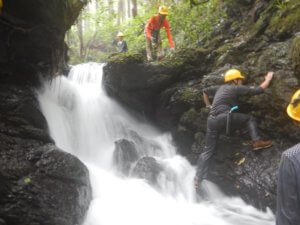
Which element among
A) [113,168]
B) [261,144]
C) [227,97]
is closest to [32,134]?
[113,168]

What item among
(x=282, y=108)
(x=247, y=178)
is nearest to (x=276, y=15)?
(x=282, y=108)

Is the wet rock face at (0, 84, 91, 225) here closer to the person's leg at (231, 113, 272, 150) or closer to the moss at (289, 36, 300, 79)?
the person's leg at (231, 113, 272, 150)

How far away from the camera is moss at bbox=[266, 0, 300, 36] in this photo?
8.02m

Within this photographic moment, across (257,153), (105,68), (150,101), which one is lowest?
(257,153)

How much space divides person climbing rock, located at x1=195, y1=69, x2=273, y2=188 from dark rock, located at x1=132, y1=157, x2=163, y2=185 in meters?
1.05

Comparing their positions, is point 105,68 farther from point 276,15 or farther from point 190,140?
point 276,15

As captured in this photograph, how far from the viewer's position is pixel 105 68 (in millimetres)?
11430

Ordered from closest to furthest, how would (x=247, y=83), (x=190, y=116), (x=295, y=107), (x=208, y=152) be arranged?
1. (x=295, y=107)
2. (x=208, y=152)
3. (x=247, y=83)
4. (x=190, y=116)

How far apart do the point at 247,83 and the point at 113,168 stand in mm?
4018

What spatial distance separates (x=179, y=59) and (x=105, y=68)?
107 inches

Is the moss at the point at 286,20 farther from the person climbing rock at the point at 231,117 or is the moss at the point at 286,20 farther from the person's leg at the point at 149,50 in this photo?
the person's leg at the point at 149,50

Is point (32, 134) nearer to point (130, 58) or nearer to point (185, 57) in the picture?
point (130, 58)

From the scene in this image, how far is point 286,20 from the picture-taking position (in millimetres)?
8281

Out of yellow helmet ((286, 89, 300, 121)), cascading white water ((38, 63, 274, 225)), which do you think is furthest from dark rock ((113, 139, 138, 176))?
yellow helmet ((286, 89, 300, 121))
